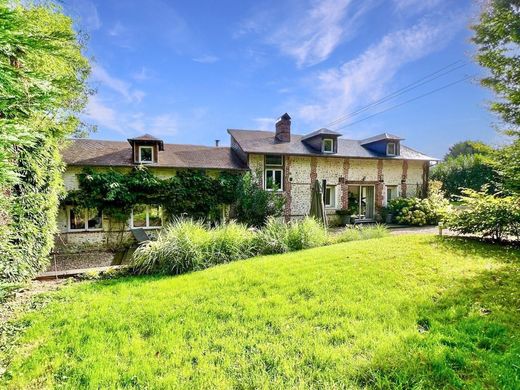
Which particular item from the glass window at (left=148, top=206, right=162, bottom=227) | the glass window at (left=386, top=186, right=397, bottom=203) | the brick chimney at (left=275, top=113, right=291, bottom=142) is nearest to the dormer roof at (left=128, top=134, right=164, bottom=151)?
the glass window at (left=148, top=206, right=162, bottom=227)

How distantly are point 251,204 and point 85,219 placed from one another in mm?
8219

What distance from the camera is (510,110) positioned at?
5.98 metres

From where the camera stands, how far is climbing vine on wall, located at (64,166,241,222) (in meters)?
11.9

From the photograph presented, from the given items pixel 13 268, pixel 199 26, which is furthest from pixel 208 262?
pixel 199 26

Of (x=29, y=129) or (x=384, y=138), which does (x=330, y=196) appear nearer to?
(x=384, y=138)

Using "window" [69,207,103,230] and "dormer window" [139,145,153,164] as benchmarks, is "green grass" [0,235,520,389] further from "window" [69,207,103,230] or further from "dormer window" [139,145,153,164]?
"dormer window" [139,145,153,164]

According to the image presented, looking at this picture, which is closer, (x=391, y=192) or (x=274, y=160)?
(x=274, y=160)

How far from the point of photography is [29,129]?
2744 millimetres

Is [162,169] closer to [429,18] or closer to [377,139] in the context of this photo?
[429,18]

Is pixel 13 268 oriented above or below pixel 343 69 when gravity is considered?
below

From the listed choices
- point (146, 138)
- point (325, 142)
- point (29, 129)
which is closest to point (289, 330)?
point (29, 129)

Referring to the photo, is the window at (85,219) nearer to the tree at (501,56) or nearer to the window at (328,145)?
the window at (328,145)

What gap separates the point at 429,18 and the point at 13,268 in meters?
13.1

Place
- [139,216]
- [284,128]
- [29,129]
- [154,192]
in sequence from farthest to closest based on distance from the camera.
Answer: [284,128], [139,216], [154,192], [29,129]
